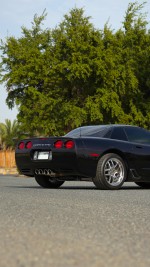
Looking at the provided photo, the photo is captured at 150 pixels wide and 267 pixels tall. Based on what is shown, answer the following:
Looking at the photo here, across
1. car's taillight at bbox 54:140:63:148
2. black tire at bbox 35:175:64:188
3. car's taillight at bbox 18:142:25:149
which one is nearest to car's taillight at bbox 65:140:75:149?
car's taillight at bbox 54:140:63:148

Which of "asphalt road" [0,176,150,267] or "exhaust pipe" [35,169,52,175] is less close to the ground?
"exhaust pipe" [35,169,52,175]

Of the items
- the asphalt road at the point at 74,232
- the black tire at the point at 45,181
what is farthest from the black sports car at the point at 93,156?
the asphalt road at the point at 74,232

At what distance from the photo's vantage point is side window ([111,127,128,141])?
1214 centimetres

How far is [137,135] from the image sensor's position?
12.6 meters

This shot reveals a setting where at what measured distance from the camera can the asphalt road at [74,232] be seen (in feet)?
13.5

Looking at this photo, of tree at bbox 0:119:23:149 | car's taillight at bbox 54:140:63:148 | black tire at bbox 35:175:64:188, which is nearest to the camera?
car's taillight at bbox 54:140:63:148

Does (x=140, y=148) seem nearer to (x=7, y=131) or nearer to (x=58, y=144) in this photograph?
(x=58, y=144)

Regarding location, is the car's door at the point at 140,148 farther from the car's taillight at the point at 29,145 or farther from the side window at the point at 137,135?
the car's taillight at the point at 29,145

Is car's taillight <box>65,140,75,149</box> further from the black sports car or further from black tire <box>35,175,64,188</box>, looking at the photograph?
black tire <box>35,175,64,188</box>

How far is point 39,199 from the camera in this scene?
927 cm

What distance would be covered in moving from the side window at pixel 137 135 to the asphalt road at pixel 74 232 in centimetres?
337

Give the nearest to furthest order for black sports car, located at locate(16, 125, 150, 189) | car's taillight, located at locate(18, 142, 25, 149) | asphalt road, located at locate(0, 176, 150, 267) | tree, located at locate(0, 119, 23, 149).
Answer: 1. asphalt road, located at locate(0, 176, 150, 267)
2. black sports car, located at locate(16, 125, 150, 189)
3. car's taillight, located at locate(18, 142, 25, 149)
4. tree, located at locate(0, 119, 23, 149)

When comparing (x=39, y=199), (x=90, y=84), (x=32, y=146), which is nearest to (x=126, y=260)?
(x=39, y=199)

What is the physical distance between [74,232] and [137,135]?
23.8 ft
